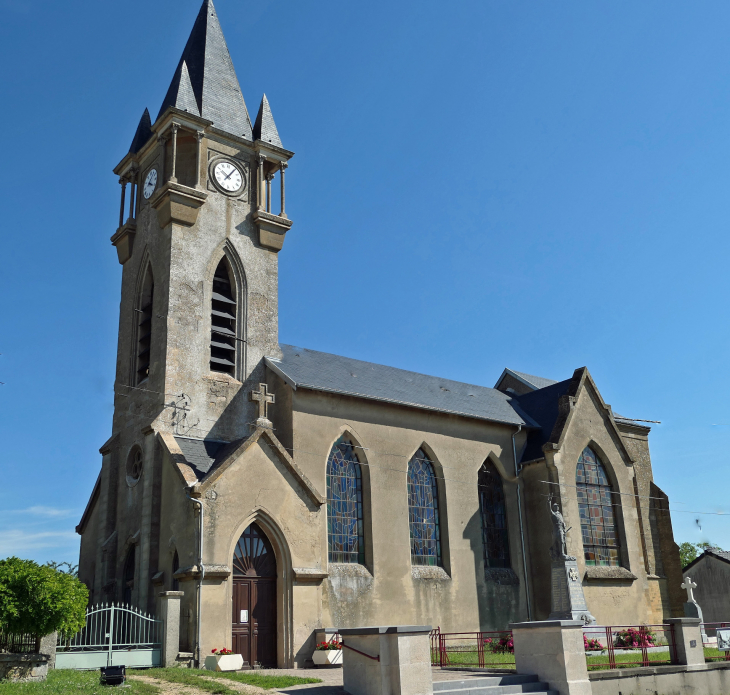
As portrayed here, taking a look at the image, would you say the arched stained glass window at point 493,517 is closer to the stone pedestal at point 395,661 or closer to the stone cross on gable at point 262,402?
the stone cross on gable at point 262,402

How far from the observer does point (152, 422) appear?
2331 cm

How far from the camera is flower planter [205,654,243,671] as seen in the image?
18203 millimetres

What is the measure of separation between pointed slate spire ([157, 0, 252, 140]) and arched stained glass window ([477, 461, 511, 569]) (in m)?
15.9

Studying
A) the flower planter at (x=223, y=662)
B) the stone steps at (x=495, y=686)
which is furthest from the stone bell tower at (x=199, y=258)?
the stone steps at (x=495, y=686)

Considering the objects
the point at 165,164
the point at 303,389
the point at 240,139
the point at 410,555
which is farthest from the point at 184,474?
the point at 240,139

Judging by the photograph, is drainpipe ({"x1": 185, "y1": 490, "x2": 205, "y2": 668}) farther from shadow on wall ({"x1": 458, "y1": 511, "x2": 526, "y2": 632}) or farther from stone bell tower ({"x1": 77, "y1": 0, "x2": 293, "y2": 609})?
shadow on wall ({"x1": 458, "y1": 511, "x2": 526, "y2": 632})

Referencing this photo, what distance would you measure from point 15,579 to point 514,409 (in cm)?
2168

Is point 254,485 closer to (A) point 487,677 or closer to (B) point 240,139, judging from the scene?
(A) point 487,677

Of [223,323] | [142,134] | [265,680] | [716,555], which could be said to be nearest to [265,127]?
[142,134]

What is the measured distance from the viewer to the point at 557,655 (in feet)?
48.8

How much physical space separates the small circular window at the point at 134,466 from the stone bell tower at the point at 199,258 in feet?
3.61

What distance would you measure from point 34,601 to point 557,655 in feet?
33.4

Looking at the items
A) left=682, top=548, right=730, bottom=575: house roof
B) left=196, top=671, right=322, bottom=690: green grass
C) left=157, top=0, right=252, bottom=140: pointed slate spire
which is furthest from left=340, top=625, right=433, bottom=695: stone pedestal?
left=682, top=548, right=730, bottom=575: house roof

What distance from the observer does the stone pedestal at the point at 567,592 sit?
25.2 m
